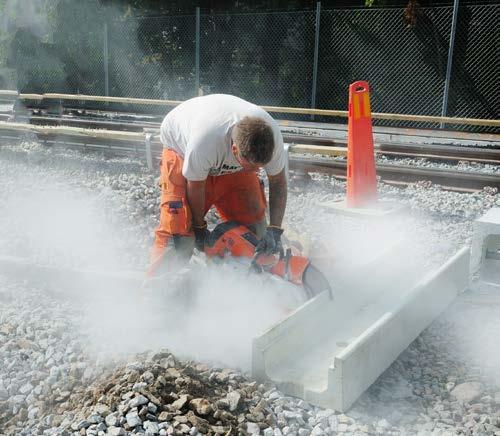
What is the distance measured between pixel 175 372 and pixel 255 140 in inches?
57.5

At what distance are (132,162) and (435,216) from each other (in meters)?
5.13

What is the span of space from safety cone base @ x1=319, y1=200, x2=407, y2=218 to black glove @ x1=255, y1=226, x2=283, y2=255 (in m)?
2.31

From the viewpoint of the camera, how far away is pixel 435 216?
22.6 feet

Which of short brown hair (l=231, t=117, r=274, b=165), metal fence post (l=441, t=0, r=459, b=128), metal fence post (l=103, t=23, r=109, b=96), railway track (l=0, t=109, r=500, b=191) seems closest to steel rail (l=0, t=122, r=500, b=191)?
railway track (l=0, t=109, r=500, b=191)

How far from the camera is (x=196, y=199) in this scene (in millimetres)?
4449

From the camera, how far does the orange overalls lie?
15.0 feet

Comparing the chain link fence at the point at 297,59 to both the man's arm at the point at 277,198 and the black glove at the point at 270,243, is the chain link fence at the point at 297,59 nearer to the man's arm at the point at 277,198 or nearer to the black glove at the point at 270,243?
the man's arm at the point at 277,198

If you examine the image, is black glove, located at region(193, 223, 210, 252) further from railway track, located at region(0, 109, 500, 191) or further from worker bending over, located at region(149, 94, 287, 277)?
railway track, located at region(0, 109, 500, 191)

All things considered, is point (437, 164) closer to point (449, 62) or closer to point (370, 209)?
point (370, 209)

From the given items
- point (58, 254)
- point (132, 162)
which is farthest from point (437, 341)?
point (132, 162)

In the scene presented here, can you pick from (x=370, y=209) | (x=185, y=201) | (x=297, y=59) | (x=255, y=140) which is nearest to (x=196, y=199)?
(x=185, y=201)

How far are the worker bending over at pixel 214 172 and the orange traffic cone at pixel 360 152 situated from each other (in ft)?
6.85

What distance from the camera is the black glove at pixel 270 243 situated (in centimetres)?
425

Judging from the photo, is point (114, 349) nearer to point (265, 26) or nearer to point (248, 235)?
point (248, 235)
